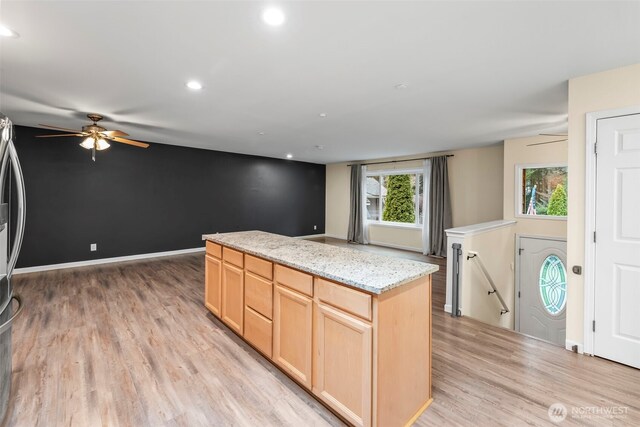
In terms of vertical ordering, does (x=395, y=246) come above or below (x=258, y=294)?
below

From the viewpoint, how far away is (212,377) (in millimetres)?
2119

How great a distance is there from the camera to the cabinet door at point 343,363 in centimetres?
151

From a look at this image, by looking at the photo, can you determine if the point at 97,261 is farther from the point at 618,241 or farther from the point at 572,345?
the point at 618,241

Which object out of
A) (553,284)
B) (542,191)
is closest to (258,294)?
(542,191)

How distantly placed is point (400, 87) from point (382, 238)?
5.57 m

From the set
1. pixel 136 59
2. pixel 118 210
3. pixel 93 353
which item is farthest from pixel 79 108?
pixel 93 353

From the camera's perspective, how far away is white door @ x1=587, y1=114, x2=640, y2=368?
88.0 inches

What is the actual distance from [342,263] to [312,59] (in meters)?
1.66

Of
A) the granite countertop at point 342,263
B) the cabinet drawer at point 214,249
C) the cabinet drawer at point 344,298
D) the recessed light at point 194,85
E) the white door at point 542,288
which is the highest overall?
the recessed light at point 194,85

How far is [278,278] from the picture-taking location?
212cm

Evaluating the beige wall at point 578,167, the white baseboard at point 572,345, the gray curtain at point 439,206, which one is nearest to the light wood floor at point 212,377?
the white baseboard at point 572,345

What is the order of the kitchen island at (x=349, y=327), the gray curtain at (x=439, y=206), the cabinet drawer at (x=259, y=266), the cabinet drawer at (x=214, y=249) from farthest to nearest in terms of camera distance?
the gray curtain at (x=439, y=206) → the cabinet drawer at (x=214, y=249) → the cabinet drawer at (x=259, y=266) → the kitchen island at (x=349, y=327)

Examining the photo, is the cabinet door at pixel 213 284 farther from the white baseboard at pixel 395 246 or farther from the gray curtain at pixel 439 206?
the white baseboard at pixel 395 246

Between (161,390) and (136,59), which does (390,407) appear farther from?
(136,59)
